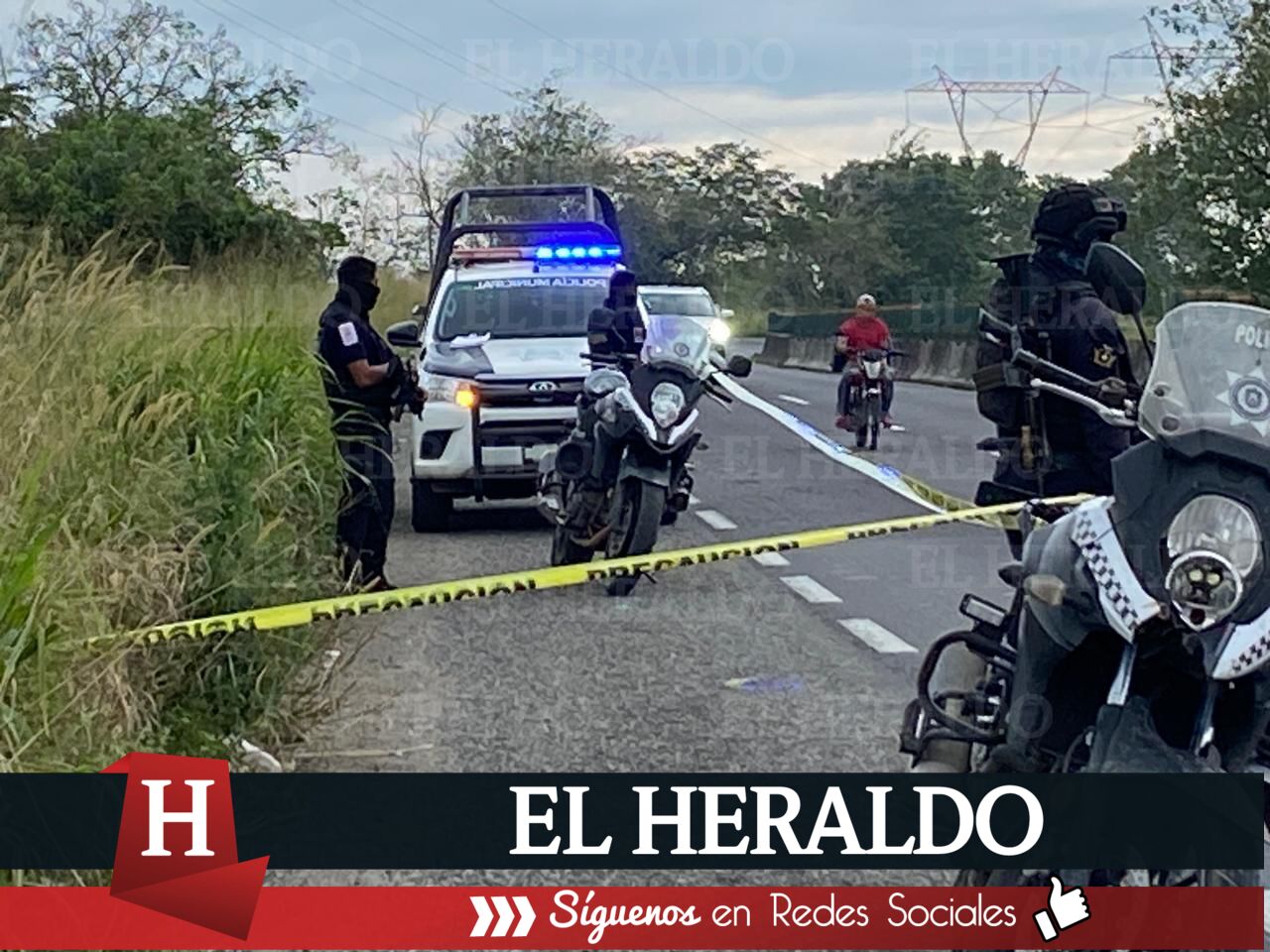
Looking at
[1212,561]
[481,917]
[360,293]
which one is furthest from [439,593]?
[360,293]

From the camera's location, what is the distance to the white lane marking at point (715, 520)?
1238 cm

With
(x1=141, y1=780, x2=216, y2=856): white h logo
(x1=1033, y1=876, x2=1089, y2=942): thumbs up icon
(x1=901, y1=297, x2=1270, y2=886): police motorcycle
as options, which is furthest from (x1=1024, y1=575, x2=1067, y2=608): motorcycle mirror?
(x1=141, y1=780, x2=216, y2=856): white h logo

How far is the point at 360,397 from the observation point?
30.6 ft

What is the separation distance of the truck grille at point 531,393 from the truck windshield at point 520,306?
3.06 ft

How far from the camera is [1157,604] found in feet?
10.9

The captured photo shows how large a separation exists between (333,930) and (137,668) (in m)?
1.40

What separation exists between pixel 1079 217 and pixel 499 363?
7.27 meters

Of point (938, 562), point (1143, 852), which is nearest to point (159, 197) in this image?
point (938, 562)

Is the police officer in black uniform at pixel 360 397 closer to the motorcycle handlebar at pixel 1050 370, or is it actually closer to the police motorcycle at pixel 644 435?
the police motorcycle at pixel 644 435

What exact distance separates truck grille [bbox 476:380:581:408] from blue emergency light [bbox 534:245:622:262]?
74.9 inches

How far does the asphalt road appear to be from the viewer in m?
6.14

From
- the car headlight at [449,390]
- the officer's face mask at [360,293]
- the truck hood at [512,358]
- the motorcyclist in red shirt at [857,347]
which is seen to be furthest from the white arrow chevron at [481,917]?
the motorcyclist in red shirt at [857,347]

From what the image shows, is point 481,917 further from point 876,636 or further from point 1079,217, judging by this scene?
point 876,636

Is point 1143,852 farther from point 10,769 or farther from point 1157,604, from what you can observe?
point 10,769
